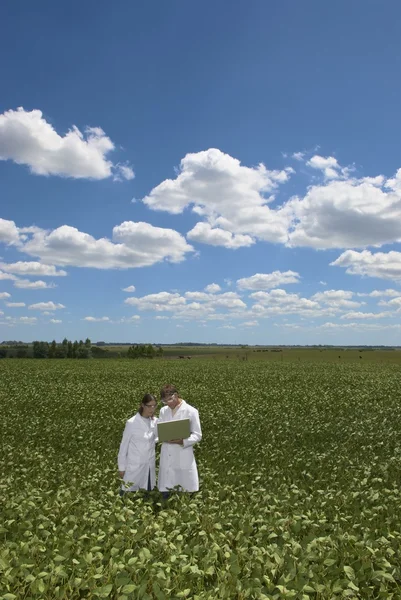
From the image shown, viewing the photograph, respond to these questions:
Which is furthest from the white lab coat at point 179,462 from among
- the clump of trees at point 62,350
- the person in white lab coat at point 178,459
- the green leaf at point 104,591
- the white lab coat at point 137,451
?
→ the clump of trees at point 62,350

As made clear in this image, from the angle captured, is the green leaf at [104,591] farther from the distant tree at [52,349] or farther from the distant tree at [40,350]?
the distant tree at [40,350]

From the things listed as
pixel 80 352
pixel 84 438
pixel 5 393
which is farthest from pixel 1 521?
pixel 80 352

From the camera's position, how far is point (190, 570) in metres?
5.81

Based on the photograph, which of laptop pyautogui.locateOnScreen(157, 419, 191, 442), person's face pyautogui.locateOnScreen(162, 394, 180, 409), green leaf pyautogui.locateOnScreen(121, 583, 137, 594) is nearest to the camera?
green leaf pyautogui.locateOnScreen(121, 583, 137, 594)

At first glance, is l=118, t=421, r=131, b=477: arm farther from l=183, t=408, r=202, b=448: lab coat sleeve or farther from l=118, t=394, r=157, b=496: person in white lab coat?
l=183, t=408, r=202, b=448: lab coat sleeve

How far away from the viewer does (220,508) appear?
29.8 feet

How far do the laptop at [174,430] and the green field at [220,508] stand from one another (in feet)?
3.72

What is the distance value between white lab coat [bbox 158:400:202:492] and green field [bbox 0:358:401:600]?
353mm

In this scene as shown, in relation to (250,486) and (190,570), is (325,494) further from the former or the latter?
(190,570)

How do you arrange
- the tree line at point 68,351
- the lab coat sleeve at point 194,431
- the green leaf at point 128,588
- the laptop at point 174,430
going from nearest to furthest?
the green leaf at point 128,588, the laptop at point 174,430, the lab coat sleeve at point 194,431, the tree line at point 68,351

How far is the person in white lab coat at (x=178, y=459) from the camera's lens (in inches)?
328

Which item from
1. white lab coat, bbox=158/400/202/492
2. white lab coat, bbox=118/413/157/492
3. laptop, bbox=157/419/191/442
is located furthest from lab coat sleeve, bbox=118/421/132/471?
laptop, bbox=157/419/191/442

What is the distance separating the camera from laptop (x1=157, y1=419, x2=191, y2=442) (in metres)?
7.87

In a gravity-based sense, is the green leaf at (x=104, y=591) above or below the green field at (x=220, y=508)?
above
